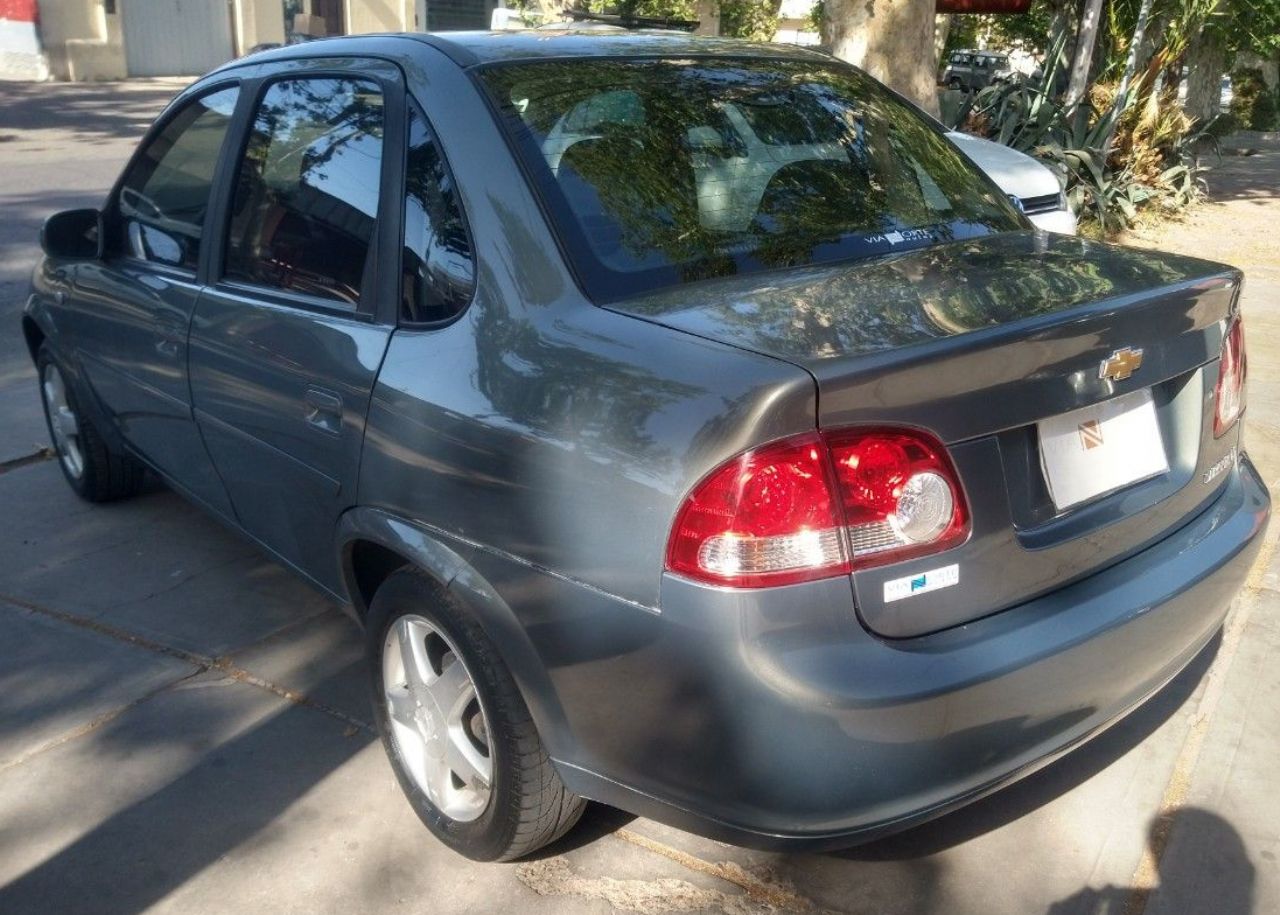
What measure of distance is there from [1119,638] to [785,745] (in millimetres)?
745

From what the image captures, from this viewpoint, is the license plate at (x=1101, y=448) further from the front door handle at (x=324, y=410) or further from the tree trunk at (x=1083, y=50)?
the tree trunk at (x=1083, y=50)

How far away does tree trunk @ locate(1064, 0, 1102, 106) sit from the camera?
1194 centimetres

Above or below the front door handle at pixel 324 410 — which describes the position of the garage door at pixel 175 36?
below

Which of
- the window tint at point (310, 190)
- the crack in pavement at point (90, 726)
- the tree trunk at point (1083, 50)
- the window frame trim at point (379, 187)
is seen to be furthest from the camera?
the tree trunk at point (1083, 50)

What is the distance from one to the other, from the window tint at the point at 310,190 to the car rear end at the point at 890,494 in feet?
1.48

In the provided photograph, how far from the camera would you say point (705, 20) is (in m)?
28.9

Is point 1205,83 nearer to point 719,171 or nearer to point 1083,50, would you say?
point 1083,50

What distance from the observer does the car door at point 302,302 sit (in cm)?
303

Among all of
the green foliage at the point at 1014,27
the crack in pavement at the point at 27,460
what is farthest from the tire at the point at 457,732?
the green foliage at the point at 1014,27

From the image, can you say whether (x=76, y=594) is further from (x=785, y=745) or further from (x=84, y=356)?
(x=785, y=745)

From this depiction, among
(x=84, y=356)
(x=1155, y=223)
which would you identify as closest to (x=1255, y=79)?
(x=1155, y=223)

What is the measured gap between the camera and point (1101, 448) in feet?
8.48

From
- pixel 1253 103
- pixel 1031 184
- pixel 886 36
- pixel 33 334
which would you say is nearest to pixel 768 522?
pixel 33 334

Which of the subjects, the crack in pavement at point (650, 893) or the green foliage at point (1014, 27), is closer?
the crack in pavement at point (650, 893)
